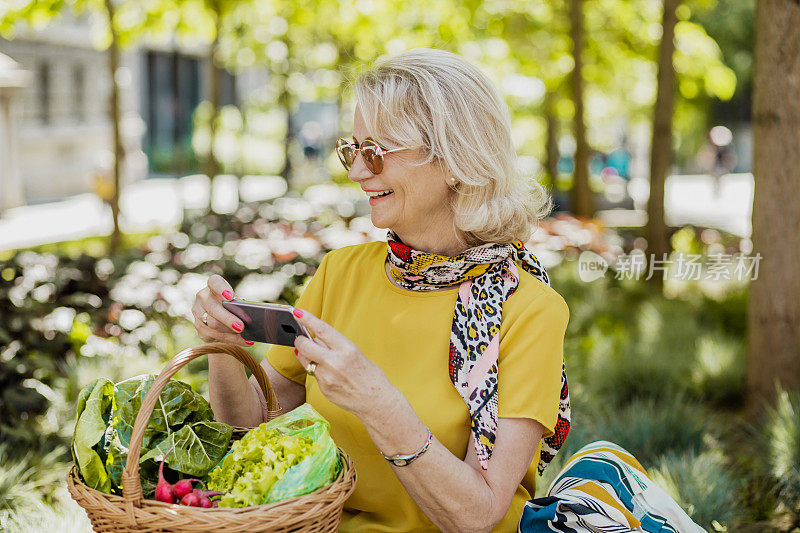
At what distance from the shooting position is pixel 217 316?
6.21 ft

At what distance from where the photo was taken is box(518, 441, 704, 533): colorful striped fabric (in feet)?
6.57

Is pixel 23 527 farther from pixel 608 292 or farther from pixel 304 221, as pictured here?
pixel 608 292

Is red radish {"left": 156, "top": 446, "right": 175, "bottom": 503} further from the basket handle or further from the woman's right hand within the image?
the woman's right hand

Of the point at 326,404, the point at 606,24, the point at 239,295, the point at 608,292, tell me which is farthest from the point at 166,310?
the point at 606,24

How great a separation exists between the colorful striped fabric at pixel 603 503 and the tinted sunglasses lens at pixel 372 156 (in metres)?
0.88

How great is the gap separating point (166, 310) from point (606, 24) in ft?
26.4

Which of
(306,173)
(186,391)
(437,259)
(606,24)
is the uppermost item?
(606,24)

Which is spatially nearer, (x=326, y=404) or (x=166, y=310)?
(x=326, y=404)

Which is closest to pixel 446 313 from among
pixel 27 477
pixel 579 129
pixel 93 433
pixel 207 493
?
pixel 207 493

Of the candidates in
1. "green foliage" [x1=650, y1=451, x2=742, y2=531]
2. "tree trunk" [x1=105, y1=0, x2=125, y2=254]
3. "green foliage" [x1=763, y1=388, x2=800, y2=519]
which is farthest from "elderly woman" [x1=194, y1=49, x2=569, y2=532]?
"tree trunk" [x1=105, y1=0, x2=125, y2=254]

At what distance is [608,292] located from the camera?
744 centimetres

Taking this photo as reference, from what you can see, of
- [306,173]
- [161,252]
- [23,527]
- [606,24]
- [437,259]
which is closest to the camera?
[437,259]

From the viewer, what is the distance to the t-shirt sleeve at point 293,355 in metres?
2.33

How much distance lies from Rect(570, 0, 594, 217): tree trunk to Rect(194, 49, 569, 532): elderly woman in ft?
24.5
